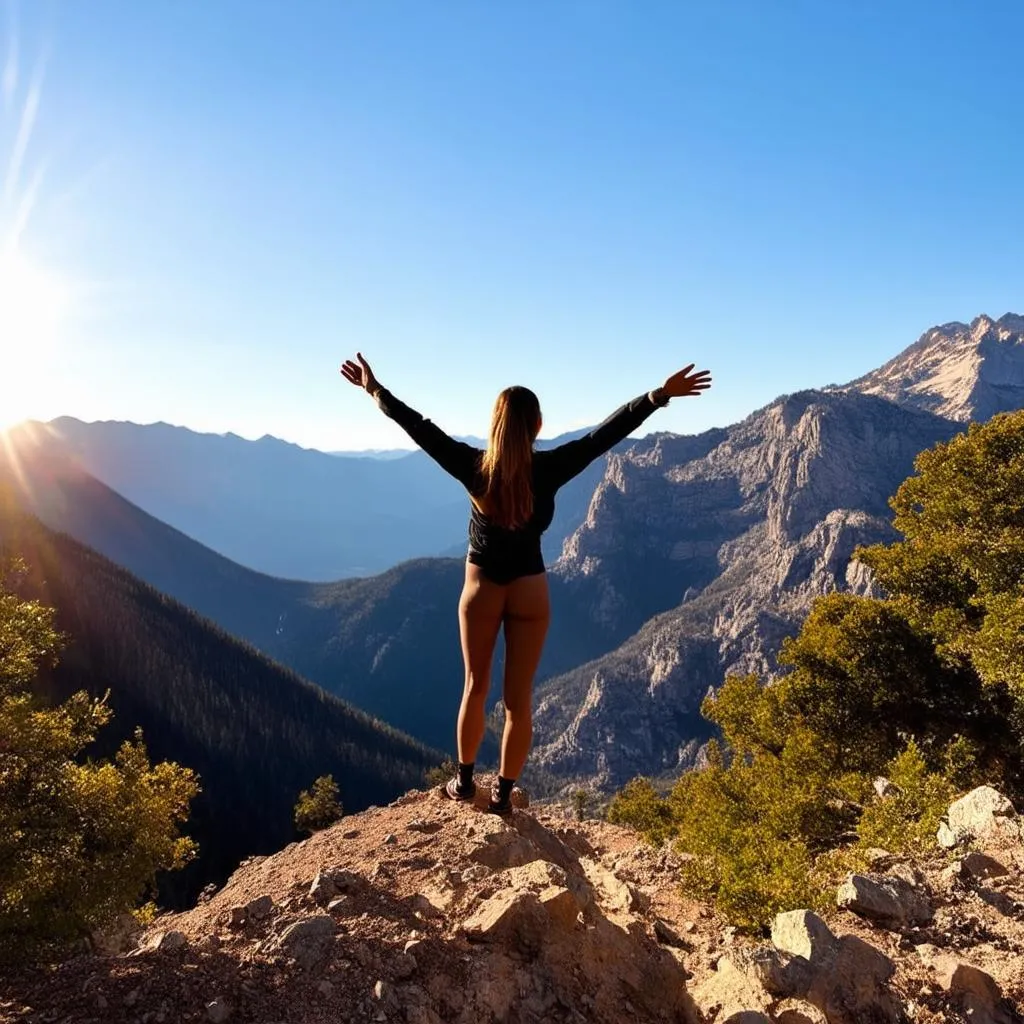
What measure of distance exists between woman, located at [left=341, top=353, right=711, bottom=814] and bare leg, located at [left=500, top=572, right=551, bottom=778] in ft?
0.03

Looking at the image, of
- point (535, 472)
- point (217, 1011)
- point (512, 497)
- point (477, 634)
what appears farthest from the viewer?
point (477, 634)

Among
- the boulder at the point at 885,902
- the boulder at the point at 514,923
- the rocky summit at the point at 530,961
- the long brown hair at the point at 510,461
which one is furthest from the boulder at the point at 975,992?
the long brown hair at the point at 510,461

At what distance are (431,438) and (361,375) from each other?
122 centimetres

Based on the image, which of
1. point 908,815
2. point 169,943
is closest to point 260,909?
point 169,943

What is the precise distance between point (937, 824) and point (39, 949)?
1419cm

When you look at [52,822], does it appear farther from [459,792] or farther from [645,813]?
[645,813]

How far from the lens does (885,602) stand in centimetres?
1670

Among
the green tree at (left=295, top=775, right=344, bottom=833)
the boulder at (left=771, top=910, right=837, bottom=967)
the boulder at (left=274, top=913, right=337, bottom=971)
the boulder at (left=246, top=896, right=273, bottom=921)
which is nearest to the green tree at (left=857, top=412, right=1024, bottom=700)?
the boulder at (left=771, top=910, right=837, bottom=967)

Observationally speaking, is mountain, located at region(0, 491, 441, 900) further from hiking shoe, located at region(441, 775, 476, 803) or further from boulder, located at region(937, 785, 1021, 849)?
boulder, located at region(937, 785, 1021, 849)

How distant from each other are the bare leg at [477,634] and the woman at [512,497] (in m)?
0.01

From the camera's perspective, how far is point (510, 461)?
227 inches

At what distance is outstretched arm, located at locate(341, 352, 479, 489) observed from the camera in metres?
6.14

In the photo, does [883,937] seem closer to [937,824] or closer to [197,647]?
[937,824]

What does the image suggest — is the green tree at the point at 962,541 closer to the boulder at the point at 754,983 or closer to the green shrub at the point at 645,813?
the boulder at the point at 754,983
